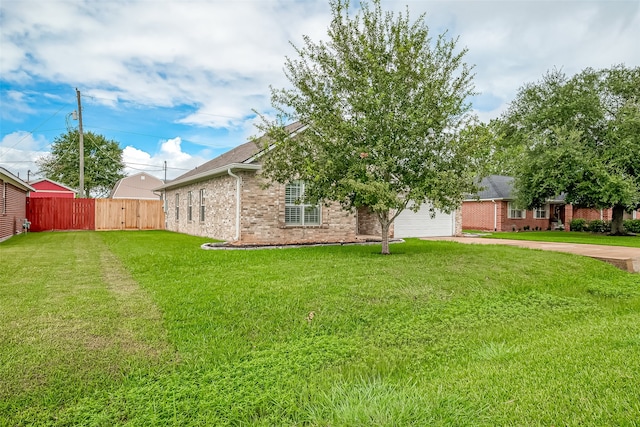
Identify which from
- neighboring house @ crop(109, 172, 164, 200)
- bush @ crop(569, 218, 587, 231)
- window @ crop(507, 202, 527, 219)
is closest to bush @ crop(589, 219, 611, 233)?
bush @ crop(569, 218, 587, 231)

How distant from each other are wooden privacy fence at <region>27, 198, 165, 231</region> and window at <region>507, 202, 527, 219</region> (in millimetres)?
21342

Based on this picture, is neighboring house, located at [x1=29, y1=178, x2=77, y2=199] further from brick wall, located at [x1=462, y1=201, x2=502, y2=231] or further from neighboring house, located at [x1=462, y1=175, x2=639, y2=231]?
neighboring house, located at [x1=462, y1=175, x2=639, y2=231]

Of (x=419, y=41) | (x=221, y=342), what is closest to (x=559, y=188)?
(x=419, y=41)

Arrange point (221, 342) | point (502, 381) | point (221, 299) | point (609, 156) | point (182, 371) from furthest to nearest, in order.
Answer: point (609, 156) < point (221, 299) < point (221, 342) < point (182, 371) < point (502, 381)

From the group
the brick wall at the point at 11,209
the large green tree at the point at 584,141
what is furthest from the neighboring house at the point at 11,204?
the large green tree at the point at 584,141

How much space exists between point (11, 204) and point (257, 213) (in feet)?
34.8

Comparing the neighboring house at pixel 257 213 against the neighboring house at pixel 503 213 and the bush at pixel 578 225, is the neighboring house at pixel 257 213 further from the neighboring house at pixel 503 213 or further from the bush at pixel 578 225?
the bush at pixel 578 225

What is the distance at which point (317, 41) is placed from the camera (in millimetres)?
Answer: 9453

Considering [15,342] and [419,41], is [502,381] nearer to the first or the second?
[15,342]

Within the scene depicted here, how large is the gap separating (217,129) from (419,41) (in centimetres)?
2395

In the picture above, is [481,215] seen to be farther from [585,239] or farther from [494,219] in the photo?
[585,239]

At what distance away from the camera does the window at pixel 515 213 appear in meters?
24.8

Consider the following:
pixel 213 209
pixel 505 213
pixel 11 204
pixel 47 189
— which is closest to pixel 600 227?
pixel 505 213

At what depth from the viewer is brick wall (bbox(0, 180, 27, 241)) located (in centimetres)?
1414
